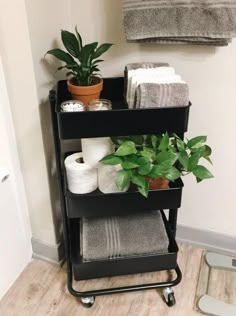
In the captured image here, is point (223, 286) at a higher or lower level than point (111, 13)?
lower

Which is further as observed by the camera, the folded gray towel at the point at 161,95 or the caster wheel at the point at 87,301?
the caster wheel at the point at 87,301

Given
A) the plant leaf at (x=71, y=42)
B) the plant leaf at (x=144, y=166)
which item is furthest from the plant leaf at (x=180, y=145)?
the plant leaf at (x=71, y=42)

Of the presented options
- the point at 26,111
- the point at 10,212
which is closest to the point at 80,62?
the point at 26,111

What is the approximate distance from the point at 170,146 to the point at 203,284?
2.20 ft

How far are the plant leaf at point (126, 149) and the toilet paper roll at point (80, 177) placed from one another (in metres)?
0.15

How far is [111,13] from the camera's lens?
48.6 inches

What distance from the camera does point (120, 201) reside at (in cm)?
116

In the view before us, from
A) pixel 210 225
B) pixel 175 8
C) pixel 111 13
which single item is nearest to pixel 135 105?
pixel 175 8

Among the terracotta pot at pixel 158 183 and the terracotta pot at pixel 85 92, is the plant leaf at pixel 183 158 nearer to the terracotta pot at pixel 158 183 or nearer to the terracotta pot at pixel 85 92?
the terracotta pot at pixel 158 183

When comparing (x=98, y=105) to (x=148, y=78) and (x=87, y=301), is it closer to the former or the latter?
(x=148, y=78)

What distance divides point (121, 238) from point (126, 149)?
422 mm

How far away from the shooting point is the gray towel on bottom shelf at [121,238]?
49.4 inches

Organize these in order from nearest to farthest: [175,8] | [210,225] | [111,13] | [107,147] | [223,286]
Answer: [175,8] < [107,147] < [111,13] < [223,286] < [210,225]

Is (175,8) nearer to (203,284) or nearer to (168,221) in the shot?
(168,221)
